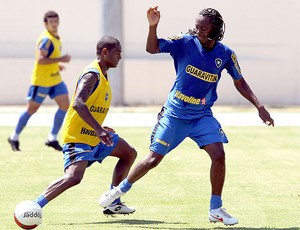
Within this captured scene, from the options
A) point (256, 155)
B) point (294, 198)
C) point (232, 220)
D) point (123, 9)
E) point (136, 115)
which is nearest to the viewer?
point (232, 220)

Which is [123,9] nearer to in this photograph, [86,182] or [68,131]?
[86,182]

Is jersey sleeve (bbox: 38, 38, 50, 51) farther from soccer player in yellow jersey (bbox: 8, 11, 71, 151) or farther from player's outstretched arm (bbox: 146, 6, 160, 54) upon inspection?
player's outstretched arm (bbox: 146, 6, 160, 54)

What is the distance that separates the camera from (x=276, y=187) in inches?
456

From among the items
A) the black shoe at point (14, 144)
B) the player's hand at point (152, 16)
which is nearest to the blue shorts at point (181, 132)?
the player's hand at point (152, 16)

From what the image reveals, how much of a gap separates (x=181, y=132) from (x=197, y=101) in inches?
13.0

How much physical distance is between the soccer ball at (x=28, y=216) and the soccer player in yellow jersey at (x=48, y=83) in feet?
22.6

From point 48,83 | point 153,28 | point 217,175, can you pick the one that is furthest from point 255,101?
point 48,83

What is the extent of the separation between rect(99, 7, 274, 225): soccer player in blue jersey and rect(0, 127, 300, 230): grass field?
429mm

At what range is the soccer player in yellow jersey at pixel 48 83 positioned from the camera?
1556 cm

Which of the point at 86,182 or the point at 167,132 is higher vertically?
the point at 167,132

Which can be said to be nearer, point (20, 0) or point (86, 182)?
point (86, 182)

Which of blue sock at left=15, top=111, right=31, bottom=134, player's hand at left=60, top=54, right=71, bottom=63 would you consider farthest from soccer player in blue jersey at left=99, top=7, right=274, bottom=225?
blue sock at left=15, top=111, right=31, bottom=134

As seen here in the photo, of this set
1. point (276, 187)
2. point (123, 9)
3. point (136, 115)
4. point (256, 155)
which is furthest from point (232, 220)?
point (123, 9)

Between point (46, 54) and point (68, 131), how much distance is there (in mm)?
6735
